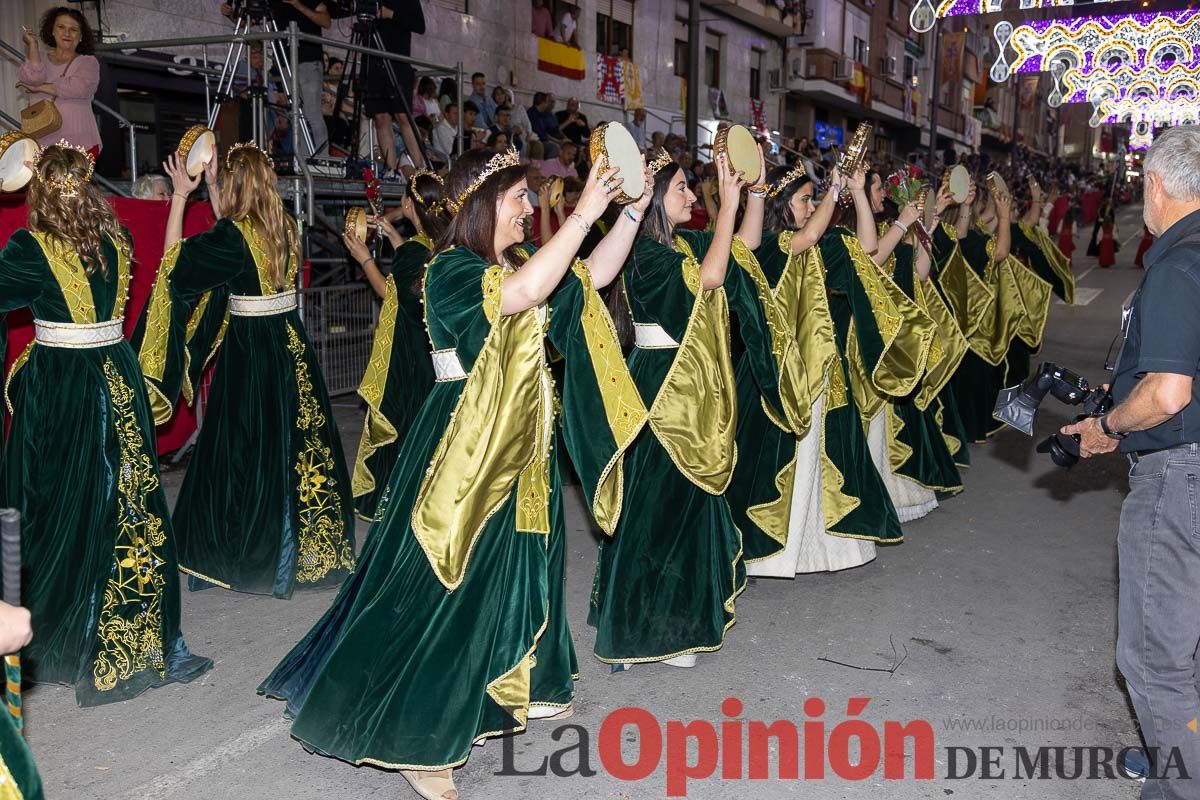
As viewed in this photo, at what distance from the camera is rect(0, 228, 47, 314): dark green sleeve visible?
142 inches

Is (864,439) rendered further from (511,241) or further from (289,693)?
(289,693)

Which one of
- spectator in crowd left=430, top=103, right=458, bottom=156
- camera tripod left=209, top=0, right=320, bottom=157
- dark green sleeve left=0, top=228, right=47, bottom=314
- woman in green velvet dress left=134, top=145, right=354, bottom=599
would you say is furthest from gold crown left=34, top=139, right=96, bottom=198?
spectator in crowd left=430, top=103, right=458, bottom=156

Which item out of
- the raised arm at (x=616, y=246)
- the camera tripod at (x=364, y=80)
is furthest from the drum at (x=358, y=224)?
the camera tripod at (x=364, y=80)

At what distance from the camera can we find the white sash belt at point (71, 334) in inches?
149

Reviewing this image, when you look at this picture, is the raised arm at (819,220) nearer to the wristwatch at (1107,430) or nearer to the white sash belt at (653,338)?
the white sash belt at (653,338)

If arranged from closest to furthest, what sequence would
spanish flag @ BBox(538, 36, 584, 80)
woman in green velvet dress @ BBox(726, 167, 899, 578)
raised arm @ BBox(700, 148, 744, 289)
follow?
1. raised arm @ BBox(700, 148, 744, 289)
2. woman in green velvet dress @ BBox(726, 167, 899, 578)
3. spanish flag @ BBox(538, 36, 584, 80)

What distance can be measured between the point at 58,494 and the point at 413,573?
1616 mm

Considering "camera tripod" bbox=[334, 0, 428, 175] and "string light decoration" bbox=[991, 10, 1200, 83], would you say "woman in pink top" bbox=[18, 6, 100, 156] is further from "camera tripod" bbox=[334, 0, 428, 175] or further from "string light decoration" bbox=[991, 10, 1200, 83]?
"string light decoration" bbox=[991, 10, 1200, 83]

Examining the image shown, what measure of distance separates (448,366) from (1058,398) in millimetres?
1776

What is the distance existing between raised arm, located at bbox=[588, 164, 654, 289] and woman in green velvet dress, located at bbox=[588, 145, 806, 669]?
55 centimetres

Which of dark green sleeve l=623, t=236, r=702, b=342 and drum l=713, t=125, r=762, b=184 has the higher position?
drum l=713, t=125, r=762, b=184

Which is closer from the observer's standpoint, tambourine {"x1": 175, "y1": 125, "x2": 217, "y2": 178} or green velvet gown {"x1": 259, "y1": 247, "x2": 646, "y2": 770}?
green velvet gown {"x1": 259, "y1": 247, "x2": 646, "y2": 770}

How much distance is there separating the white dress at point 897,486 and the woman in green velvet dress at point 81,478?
3698mm

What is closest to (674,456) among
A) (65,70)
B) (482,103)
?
(65,70)
